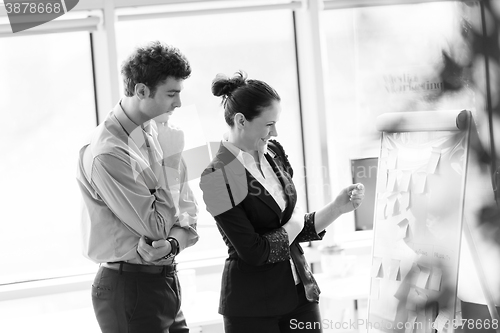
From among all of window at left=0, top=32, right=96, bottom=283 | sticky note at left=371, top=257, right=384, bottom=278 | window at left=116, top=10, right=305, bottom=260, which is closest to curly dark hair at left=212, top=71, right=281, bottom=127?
sticky note at left=371, top=257, right=384, bottom=278

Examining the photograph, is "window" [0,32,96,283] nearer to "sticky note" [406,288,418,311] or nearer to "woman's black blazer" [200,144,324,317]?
"woman's black blazer" [200,144,324,317]

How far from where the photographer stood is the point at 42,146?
11.0 ft

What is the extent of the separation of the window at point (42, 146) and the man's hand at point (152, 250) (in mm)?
1882

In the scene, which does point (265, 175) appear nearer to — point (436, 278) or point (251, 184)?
point (251, 184)

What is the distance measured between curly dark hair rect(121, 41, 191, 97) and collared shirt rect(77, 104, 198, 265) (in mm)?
125

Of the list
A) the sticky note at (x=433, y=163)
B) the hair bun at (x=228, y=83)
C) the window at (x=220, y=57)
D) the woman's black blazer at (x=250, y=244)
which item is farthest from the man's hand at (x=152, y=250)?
the window at (x=220, y=57)

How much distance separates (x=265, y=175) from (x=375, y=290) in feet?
2.63

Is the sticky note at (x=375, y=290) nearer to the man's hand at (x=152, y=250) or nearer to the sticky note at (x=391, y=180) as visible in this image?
the sticky note at (x=391, y=180)

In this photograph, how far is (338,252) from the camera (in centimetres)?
306

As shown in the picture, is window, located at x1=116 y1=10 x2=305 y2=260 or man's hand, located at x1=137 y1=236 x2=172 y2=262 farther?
window, located at x1=116 y1=10 x2=305 y2=260

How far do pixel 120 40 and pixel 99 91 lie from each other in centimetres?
35

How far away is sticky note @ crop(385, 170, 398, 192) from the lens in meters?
2.15

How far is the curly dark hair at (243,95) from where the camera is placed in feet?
5.82

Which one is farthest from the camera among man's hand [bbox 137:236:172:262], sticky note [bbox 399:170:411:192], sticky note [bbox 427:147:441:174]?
sticky note [bbox 399:170:411:192]
